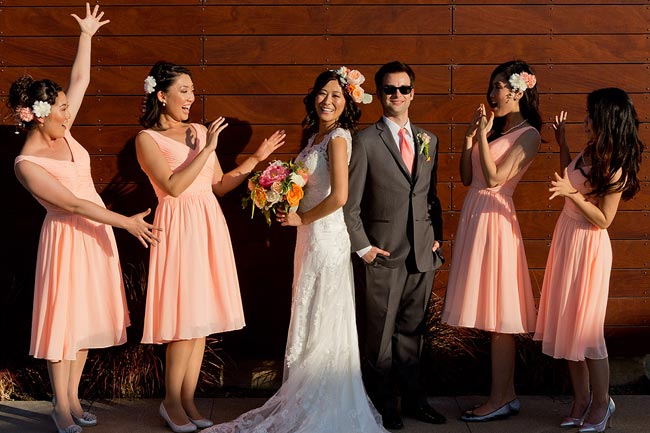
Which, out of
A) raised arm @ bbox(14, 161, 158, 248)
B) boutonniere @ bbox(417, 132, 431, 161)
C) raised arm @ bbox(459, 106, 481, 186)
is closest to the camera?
raised arm @ bbox(14, 161, 158, 248)

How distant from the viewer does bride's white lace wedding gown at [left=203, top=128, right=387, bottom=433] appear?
5465 millimetres

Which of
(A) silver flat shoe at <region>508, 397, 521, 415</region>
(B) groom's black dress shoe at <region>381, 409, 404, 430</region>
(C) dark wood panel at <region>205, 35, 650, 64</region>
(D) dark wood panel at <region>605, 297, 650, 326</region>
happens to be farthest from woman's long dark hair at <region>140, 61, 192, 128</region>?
(D) dark wood panel at <region>605, 297, 650, 326</region>

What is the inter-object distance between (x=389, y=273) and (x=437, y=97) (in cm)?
176

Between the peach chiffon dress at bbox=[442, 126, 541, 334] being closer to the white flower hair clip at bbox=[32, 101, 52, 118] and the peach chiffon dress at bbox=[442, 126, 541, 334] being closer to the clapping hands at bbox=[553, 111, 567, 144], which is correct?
the clapping hands at bbox=[553, 111, 567, 144]

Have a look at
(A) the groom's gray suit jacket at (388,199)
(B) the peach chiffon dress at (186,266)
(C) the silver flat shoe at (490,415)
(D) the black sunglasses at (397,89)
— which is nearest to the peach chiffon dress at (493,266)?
(A) the groom's gray suit jacket at (388,199)

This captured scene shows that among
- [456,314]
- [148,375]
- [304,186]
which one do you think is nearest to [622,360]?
[456,314]

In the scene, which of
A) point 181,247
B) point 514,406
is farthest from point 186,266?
point 514,406

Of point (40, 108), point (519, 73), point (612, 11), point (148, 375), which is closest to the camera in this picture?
point (40, 108)

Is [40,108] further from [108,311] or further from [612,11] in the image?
[612,11]

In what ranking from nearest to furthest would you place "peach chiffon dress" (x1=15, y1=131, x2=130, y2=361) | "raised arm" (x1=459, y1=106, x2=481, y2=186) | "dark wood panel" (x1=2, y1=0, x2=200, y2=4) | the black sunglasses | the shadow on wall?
"peach chiffon dress" (x1=15, y1=131, x2=130, y2=361), the black sunglasses, "raised arm" (x1=459, y1=106, x2=481, y2=186), "dark wood panel" (x1=2, y1=0, x2=200, y2=4), the shadow on wall

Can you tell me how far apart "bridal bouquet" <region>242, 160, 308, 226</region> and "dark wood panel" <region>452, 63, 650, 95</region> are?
6.09ft

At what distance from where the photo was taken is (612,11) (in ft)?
22.2

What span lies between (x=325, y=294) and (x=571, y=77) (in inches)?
107

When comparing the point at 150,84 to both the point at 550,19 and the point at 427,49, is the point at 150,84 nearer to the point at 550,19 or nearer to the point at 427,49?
the point at 427,49
